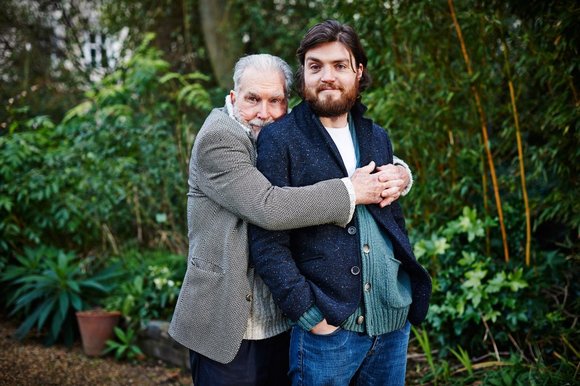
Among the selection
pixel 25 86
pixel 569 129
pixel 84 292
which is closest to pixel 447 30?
pixel 569 129

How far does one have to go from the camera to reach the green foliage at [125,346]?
400cm

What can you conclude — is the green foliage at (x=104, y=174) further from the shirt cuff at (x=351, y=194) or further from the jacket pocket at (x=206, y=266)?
the shirt cuff at (x=351, y=194)

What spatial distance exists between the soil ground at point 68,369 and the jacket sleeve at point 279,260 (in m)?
2.18

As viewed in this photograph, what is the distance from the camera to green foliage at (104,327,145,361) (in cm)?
400

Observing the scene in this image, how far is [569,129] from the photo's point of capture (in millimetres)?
3090

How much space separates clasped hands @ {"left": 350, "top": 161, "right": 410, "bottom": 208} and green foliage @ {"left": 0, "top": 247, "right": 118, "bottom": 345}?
3.02 meters

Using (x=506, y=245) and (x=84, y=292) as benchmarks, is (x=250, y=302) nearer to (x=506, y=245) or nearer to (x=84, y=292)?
(x=506, y=245)

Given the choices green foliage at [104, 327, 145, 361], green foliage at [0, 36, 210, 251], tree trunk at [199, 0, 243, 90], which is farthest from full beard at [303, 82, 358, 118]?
tree trunk at [199, 0, 243, 90]

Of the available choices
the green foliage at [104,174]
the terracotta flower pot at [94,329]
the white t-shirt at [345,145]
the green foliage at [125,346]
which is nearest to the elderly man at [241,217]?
the white t-shirt at [345,145]

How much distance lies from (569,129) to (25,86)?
679 cm

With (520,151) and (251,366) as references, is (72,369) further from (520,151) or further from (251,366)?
(520,151)

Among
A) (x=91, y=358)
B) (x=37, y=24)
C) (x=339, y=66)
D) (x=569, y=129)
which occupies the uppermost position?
(x=37, y=24)

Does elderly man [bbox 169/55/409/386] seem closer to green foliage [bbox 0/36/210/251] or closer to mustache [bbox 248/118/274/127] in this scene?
mustache [bbox 248/118/274/127]

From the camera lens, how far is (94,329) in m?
4.09
